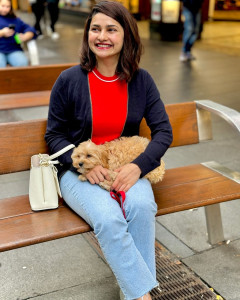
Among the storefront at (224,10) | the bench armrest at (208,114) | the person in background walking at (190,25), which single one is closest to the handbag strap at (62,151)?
the bench armrest at (208,114)

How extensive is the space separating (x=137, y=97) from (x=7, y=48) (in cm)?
372

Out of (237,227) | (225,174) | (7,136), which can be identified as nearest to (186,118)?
(225,174)

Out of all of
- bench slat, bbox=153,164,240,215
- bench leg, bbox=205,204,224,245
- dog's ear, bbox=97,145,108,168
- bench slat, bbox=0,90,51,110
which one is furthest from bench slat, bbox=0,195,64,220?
bench slat, bbox=0,90,51,110

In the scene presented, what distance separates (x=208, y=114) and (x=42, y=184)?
146 centimetres

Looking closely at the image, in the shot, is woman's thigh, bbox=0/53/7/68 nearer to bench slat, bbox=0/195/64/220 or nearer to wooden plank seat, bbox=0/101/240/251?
wooden plank seat, bbox=0/101/240/251

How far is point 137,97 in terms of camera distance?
255 cm

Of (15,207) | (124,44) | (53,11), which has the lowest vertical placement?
(53,11)

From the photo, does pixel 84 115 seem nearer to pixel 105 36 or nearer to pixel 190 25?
pixel 105 36

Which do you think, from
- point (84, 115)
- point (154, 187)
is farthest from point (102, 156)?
point (154, 187)

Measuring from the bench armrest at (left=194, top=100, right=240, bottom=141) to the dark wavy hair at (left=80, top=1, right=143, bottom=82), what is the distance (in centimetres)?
72

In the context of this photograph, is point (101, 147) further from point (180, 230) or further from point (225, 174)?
point (180, 230)

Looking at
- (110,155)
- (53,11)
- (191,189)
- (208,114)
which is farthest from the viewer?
(53,11)

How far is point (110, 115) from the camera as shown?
2.48 metres

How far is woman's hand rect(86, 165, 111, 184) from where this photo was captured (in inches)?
90.0
